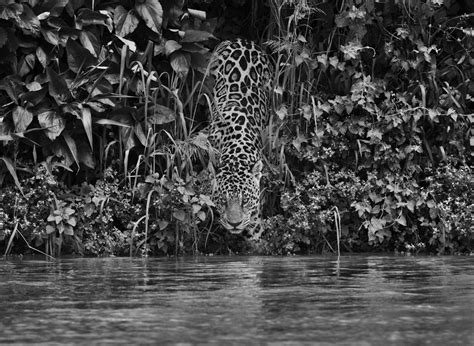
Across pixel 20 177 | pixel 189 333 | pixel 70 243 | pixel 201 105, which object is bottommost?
pixel 189 333

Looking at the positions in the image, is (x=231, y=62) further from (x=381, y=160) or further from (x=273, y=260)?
(x=273, y=260)

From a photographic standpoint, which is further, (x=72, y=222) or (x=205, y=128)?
(x=205, y=128)

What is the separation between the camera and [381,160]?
305 inches

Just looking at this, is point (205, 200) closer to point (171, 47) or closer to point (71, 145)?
point (71, 145)

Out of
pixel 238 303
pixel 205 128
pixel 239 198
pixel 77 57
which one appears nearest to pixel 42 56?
pixel 77 57

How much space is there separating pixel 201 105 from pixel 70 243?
5.83 ft

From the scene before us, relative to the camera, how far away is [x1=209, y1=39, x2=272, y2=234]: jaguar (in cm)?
730

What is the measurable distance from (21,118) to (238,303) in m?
3.53

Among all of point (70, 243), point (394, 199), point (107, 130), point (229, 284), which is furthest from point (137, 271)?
point (394, 199)

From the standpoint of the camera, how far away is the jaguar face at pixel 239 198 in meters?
7.21

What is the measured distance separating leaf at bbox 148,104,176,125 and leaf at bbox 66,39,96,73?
531 mm

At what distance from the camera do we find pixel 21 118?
7066mm

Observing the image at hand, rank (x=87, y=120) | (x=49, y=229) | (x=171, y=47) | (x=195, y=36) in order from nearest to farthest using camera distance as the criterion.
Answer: (x=49, y=229), (x=87, y=120), (x=171, y=47), (x=195, y=36)

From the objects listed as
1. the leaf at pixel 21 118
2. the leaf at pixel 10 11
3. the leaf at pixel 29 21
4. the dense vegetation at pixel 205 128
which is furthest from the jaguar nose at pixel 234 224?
the leaf at pixel 10 11
